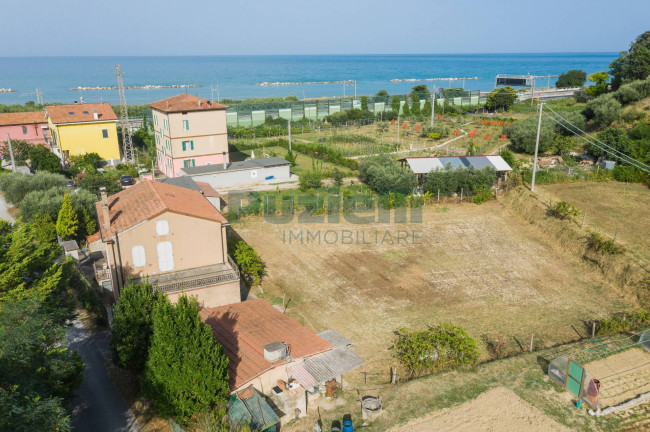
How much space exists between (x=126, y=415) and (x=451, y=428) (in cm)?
921

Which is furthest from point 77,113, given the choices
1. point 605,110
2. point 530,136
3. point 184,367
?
point 605,110

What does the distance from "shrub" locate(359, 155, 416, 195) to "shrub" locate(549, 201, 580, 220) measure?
381 inches

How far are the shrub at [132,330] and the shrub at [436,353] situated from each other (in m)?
8.07

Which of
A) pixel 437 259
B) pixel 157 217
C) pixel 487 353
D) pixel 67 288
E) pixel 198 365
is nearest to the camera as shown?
→ pixel 198 365

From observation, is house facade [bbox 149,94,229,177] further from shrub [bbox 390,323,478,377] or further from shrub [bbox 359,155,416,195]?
shrub [bbox 390,323,478,377]

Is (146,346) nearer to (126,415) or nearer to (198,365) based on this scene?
(126,415)

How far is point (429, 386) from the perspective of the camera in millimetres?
14969

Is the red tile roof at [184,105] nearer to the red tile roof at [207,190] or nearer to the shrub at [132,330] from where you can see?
the red tile roof at [207,190]

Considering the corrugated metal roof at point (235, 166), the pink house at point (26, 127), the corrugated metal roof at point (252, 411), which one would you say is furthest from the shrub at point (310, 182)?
the pink house at point (26, 127)

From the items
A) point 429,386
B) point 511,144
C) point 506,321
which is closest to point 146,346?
point 429,386

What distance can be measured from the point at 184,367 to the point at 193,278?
6374 mm

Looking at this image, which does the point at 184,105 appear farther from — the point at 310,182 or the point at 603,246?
the point at 603,246

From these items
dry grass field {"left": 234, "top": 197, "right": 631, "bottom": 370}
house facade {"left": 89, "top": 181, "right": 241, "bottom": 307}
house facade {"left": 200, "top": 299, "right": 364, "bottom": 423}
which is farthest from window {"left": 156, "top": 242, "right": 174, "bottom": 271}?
dry grass field {"left": 234, "top": 197, "right": 631, "bottom": 370}

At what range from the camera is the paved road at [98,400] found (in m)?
13.3
